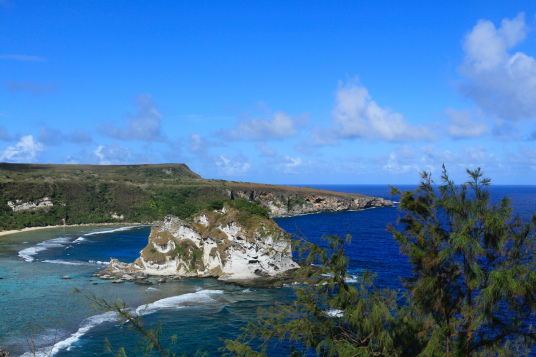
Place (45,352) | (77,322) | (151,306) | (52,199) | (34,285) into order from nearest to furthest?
(45,352), (77,322), (151,306), (34,285), (52,199)

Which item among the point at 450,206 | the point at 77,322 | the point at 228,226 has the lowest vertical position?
the point at 77,322

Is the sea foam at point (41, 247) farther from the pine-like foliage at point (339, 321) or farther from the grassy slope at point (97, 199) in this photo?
the pine-like foliage at point (339, 321)

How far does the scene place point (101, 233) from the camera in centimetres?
10206

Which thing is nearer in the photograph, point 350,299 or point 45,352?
point 350,299

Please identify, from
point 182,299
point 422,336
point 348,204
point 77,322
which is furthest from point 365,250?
point 348,204

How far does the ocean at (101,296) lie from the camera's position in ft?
110

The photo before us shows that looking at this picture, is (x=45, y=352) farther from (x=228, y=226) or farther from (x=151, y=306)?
(x=228, y=226)

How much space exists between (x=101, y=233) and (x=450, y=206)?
3980 inches

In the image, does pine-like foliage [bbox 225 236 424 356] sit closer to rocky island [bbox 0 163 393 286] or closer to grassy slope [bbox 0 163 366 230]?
rocky island [bbox 0 163 393 286]

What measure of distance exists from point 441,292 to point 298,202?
146679 millimetres

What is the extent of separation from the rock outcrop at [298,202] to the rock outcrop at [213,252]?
90.2 meters

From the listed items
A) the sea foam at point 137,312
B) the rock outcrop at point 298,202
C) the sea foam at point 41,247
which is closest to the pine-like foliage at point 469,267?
the sea foam at point 137,312

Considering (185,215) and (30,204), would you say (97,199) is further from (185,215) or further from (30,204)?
(185,215)

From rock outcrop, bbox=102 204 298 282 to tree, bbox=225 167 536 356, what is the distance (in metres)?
40.0
